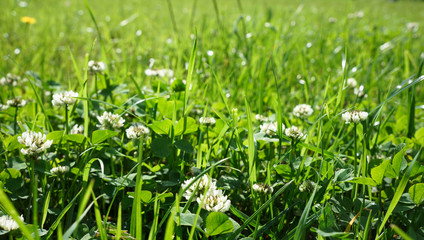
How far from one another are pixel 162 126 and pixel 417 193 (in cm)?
62

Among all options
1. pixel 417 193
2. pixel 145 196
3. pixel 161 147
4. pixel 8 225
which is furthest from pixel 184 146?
pixel 417 193

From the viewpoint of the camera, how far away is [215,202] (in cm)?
67

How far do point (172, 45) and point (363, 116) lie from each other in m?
1.71

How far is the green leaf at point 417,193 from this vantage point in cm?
71

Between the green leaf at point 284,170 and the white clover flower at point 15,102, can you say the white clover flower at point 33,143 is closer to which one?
the white clover flower at point 15,102

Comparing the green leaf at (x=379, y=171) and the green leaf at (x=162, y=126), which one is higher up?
the green leaf at (x=162, y=126)

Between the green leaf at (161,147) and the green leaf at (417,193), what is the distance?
1.91 feet

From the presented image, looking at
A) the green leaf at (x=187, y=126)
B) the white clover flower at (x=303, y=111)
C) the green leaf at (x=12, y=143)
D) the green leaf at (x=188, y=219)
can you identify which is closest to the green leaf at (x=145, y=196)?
the green leaf at (x=188, y=219)

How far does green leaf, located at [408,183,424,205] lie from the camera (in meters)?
0.71

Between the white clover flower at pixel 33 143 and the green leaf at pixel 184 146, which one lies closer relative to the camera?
the white clover flower at pixel 33 143

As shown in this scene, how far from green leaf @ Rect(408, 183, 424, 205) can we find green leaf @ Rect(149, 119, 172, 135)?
0.59 meters

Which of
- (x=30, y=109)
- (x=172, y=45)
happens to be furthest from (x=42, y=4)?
(x=30, y=109)

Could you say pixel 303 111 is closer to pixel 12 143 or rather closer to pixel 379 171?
pixel 379 171

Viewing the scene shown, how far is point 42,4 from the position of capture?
4652mm
